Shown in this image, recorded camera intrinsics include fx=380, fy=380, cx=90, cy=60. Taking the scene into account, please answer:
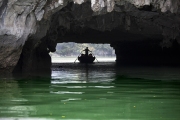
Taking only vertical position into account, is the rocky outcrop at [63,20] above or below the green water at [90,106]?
above

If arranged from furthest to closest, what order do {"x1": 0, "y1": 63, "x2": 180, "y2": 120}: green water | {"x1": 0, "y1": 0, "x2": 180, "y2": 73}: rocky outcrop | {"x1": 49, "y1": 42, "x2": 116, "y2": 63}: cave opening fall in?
{"x1": 49, "y1": 42, "x2": 116, "y2": 63}: cave opening → {"x1": 0, "y1": 0, "x2": 180, "y2": 73}: rocky outcrop → {"x1": 0, "y1": 63, "x2": 180, "y2": 120}: green water

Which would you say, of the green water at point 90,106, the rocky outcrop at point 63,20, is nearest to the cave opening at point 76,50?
the rocky outcrop at point 63,20

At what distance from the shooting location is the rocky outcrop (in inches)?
554

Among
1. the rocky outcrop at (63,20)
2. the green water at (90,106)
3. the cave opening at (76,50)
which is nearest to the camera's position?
the green water at (90,106)

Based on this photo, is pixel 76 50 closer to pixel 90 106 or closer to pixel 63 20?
pixel 63 20

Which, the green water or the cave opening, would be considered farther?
the cave opening

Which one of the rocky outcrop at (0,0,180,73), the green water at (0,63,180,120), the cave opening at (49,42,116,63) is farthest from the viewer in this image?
the cave opening at (49,42,116,63)

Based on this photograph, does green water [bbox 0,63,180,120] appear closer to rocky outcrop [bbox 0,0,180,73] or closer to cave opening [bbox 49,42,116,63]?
rocky outcrop [bbox 0,0,180,73]

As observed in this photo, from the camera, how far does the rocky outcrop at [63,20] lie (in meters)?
14.1

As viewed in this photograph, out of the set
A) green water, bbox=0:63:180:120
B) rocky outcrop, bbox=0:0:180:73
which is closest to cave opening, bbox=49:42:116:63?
rocky outcrop, bbox=0:0:180:73

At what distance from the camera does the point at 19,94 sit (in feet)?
28.2

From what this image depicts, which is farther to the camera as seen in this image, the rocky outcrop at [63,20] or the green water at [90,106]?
the rocky outcrop at [63,20]

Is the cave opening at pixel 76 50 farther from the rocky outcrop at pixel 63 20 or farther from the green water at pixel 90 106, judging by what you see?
the green water at pixel 90 106

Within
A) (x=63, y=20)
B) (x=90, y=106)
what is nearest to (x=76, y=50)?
(x=63, y=20)
